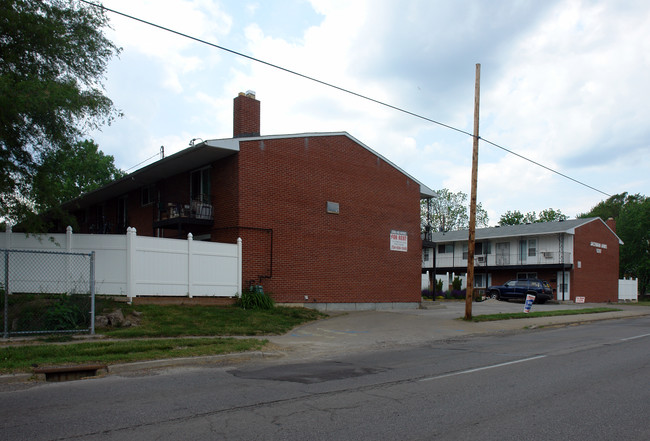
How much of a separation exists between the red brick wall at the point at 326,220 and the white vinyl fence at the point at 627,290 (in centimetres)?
3011

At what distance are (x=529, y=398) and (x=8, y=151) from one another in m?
12.7

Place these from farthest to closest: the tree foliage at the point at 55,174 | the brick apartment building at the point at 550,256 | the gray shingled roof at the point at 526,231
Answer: the gray shingled roof at the point at 526,231, the brick apartment building at the point at 550,256, the tree foliage at the point at 55,174

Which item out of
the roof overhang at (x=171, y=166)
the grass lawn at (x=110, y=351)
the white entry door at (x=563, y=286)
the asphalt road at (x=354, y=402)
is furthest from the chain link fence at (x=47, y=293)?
the white entry door at (x=563, y=286)

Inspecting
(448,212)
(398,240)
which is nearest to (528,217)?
(448,212)

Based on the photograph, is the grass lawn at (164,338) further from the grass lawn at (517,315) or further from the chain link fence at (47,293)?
the grass lawn at (517,315)

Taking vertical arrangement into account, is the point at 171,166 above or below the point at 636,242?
above

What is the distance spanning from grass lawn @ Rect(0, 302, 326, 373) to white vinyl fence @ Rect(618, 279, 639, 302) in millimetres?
39350

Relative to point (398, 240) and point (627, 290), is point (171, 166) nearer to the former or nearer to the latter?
point (398, 240)

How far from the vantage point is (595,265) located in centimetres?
4200

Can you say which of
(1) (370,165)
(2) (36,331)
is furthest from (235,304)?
(1) (370,165)

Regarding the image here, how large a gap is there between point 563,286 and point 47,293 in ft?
118

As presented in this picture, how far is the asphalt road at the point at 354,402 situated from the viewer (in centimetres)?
539

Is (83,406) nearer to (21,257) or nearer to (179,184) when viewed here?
(21,257)

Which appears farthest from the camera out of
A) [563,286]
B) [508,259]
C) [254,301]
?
[508,259]
